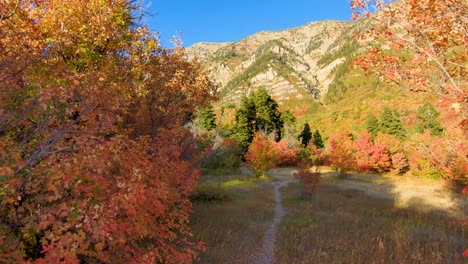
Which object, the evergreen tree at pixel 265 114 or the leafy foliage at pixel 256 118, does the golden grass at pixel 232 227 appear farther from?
the evergreen tree at pixel 265 114

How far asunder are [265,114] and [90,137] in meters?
68.4

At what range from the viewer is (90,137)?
5695mm

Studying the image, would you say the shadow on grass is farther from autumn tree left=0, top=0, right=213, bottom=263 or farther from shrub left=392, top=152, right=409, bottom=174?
shrub left=392, top=152, right=409, bottom=174

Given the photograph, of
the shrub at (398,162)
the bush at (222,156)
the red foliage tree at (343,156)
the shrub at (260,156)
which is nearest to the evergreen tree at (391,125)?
the shrub at (398,162)

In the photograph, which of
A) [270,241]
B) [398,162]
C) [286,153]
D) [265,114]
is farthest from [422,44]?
[265,114]

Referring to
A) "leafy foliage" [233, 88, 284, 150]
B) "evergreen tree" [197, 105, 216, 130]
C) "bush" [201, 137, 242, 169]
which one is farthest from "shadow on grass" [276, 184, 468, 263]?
"evergreen tree" [197, 105, 216, 130]

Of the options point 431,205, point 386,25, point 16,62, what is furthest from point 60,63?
point 431,205

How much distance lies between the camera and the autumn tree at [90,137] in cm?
494

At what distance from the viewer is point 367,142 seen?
43.1 meters

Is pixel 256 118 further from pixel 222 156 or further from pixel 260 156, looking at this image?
pixel 260 156

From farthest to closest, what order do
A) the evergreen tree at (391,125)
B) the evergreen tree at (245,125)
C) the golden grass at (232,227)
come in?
1. the evergreen tree at (391,125)
2. the evergreen tree at (245,125)
3. the golden grass at (232,227)

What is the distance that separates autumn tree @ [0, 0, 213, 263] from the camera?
16.2 ft

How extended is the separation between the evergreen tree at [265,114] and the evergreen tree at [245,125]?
2.14 metres

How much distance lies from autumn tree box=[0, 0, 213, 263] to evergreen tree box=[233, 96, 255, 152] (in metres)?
41.3
